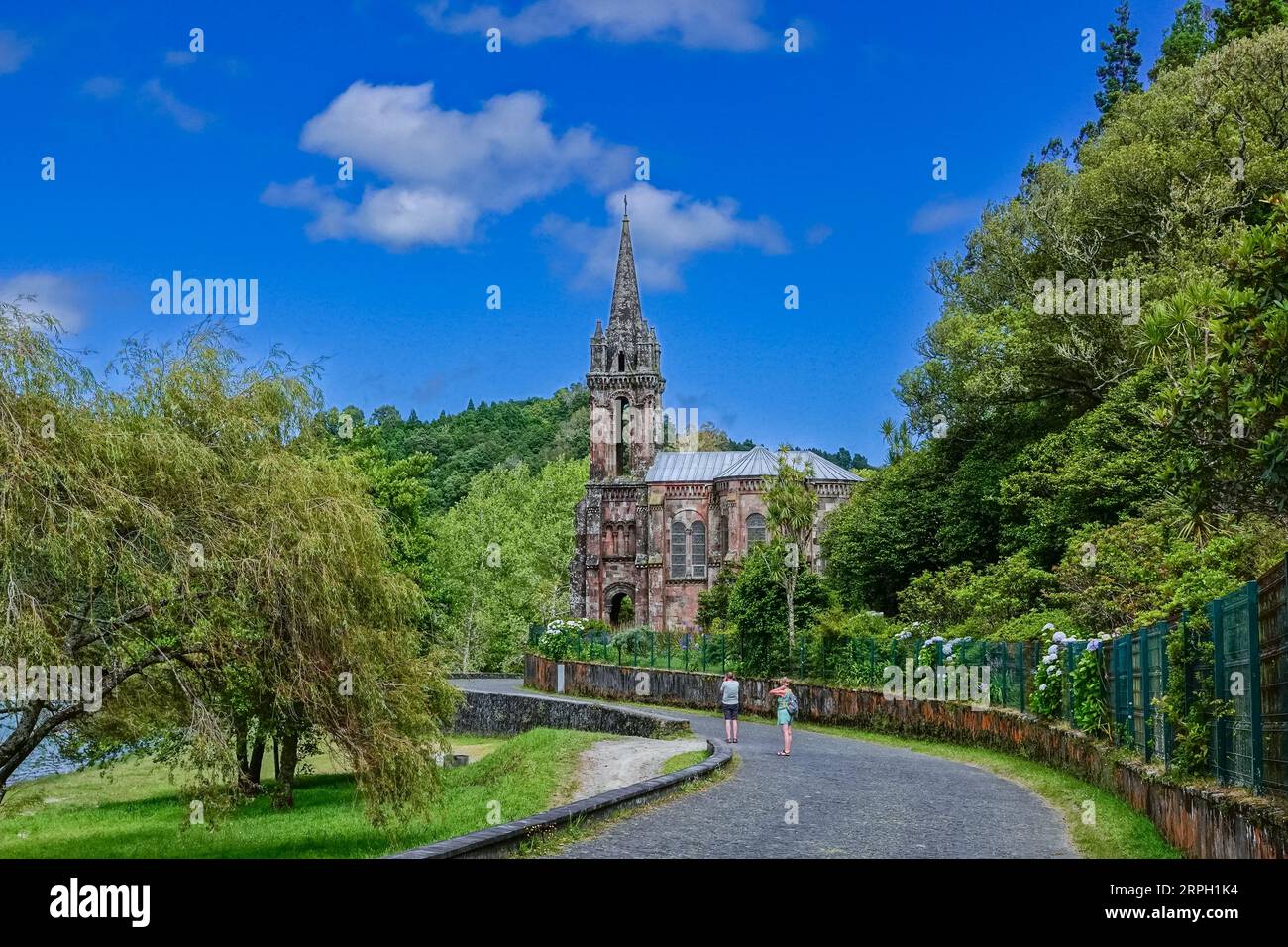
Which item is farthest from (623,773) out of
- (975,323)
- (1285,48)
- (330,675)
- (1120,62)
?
(1120,62)

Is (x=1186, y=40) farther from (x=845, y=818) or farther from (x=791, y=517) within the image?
(x=845, y=818)

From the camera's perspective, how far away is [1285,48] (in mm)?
38938

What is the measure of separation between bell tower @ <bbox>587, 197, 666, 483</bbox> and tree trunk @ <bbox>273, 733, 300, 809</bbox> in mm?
50855

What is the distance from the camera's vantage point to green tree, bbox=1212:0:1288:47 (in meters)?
46.3

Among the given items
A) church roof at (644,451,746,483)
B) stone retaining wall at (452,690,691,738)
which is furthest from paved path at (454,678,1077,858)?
church roof at (644,451,746,483)

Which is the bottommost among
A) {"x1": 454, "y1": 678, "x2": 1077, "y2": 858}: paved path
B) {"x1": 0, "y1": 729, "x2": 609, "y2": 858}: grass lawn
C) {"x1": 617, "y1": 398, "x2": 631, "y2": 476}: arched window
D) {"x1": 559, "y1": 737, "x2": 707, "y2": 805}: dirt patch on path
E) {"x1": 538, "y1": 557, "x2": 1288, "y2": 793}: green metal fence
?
{"x1": 0, "y1": 729, "x2": 609, "y2": 858}: grass lawn

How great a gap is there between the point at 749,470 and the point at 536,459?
1977 inches

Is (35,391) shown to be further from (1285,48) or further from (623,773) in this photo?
(1285,48)

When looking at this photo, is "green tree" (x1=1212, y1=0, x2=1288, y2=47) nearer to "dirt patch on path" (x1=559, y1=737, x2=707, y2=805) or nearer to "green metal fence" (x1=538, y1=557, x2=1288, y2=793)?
"green metal fence" (x1=538, y1=557, x2=1288, y2=793)

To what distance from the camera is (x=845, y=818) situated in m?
14.6

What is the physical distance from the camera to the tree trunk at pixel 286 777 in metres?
27.6

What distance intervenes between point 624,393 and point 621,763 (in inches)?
2207

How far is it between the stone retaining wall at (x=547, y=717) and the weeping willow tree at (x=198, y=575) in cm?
1283

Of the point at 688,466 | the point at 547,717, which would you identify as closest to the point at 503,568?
the point at 688,466
